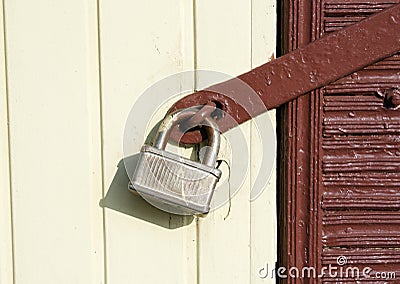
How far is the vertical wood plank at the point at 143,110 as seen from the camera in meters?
0.97

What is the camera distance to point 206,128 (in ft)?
3.14

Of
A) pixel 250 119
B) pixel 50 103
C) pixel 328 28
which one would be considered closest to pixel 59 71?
pixel 50 103

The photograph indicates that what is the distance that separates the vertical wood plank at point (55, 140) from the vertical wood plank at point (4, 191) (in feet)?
0.04

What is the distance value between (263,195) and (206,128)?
0.15 m

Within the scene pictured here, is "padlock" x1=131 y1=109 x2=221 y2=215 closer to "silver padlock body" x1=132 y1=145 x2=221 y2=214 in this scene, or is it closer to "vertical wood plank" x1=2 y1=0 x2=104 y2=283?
"silver padlock body" x1=132 y1=145 x2=221 y2=214

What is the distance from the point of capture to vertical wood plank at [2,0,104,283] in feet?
3.18

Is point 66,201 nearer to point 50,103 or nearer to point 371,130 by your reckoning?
point 50,103

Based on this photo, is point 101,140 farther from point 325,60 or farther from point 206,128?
point 325,60

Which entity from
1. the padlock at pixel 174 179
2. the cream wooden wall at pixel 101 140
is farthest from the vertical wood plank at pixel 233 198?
the padlock at pixel 174 179

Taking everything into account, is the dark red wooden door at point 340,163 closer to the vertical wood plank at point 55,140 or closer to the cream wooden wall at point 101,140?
the cream wooden wall at point 101,140

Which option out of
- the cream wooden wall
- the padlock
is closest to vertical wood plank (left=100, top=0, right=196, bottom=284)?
the cream wooden wall

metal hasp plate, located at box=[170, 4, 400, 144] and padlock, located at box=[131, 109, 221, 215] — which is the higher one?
metal hasp plate, located at box=[170, 4, 400, 144]

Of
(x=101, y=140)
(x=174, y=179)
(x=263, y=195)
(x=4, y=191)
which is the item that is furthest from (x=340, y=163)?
(x=4, y=191)

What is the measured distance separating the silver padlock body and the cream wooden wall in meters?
0.11
